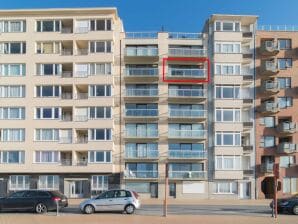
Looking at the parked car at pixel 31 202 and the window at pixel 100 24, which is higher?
the window at pixel 100 24

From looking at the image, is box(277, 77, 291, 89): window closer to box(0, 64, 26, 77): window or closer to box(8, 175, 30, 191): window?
box(0, 64, 26, 77): window

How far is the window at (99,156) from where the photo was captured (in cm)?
6322

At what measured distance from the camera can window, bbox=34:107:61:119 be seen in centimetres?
6425

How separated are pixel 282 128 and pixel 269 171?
562 cm

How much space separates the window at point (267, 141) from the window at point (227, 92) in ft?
21.2

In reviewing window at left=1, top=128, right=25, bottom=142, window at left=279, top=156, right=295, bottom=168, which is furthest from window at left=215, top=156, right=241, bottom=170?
window at left=1, top=128, right=25, bottom=142

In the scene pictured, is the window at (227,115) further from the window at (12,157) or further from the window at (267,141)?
the window at (12,157)

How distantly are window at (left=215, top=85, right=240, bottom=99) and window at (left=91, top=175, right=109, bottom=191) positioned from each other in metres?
17.0

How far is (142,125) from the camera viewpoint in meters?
66.1

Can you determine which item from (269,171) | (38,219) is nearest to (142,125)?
(269,171)

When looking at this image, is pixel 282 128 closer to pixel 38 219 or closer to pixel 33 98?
pixel 33 98

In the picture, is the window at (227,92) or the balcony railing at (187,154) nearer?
the balcony railing at (187,154)

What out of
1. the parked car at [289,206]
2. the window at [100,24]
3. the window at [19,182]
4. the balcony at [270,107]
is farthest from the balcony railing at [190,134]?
the parked car at [289,206]

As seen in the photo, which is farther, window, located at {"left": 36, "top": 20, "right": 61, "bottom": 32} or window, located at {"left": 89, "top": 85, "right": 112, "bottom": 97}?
window, located at {"left": 36, "top": 20, "right": 61, "bottom": 32}
